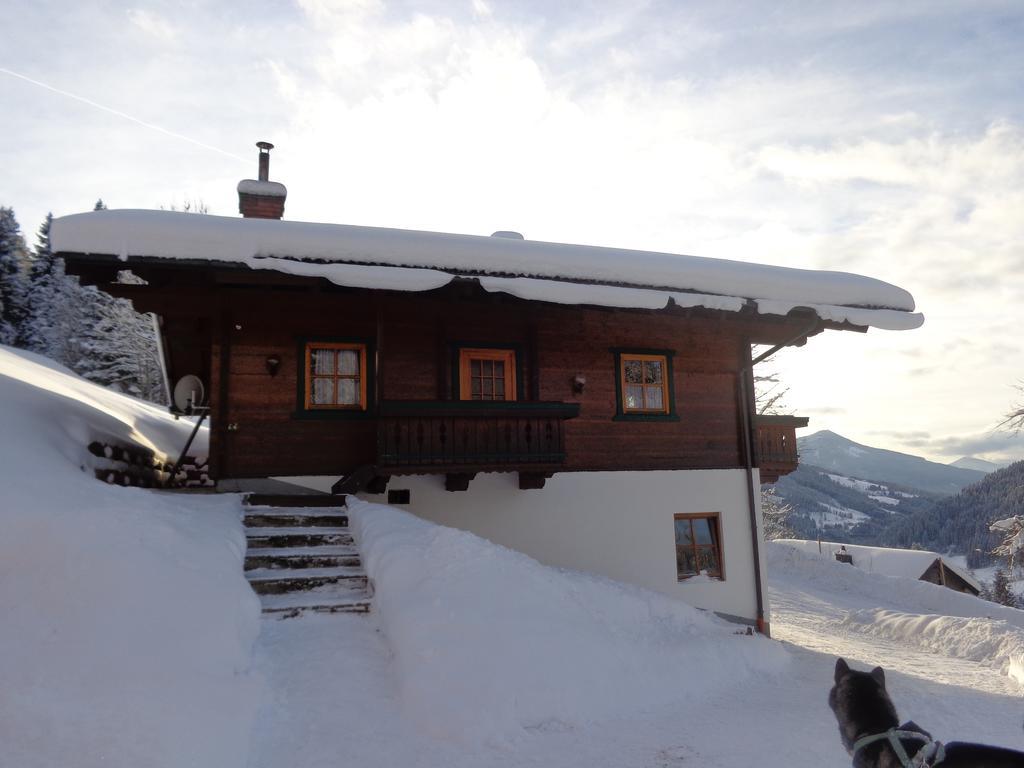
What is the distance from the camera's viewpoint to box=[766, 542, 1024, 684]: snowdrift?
11.6 metres

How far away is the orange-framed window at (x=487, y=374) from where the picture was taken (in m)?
11.7

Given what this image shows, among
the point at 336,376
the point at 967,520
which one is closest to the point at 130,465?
the point at 336,376

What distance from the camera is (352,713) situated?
527cm

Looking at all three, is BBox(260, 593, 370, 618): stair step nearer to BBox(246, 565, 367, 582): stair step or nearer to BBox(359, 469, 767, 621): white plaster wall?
BBox(246, 565, 367, 582): stair step

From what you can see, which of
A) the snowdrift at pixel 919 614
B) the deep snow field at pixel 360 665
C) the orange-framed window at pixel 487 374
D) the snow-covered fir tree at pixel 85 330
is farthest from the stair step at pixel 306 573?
the snow-covered fir tree at pixel 85 330

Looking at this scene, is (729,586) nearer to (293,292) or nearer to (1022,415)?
(293,292)

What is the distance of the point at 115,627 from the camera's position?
17.2 ft

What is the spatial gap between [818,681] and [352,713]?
6.51 metres

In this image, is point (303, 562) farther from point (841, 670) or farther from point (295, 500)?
point (841, 670)

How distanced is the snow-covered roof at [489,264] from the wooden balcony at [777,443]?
2.35 meters

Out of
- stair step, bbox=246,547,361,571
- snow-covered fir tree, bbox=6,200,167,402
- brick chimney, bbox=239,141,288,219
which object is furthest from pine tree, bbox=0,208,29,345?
stair step, bbox=246,547,361,571

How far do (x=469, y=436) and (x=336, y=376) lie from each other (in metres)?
2.56

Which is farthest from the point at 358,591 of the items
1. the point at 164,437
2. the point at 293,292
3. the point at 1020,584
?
the point at 1020,584

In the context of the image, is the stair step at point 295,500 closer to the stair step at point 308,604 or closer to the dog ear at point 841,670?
the stair step at point 308,604
